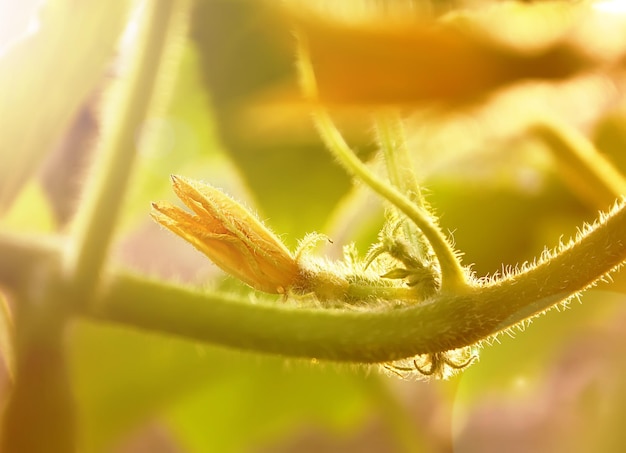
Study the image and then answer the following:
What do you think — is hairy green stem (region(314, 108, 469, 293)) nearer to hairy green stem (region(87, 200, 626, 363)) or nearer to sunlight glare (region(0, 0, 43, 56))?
hairy green stem (region(87, 200, 626, 363))

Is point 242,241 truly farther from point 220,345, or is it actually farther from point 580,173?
point 580,173

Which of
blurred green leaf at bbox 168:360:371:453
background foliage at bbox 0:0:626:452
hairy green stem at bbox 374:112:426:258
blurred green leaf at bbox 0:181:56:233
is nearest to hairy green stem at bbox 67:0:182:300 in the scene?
background foliage at bbox 0:0:626:452

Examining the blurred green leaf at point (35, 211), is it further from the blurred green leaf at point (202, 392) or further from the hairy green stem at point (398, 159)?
the hairy green stem at point (398, 159)

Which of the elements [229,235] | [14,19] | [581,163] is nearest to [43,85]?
[14,19]

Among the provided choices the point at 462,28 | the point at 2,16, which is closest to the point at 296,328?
the point at 462,28

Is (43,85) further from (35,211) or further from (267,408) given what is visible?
(267,408)
